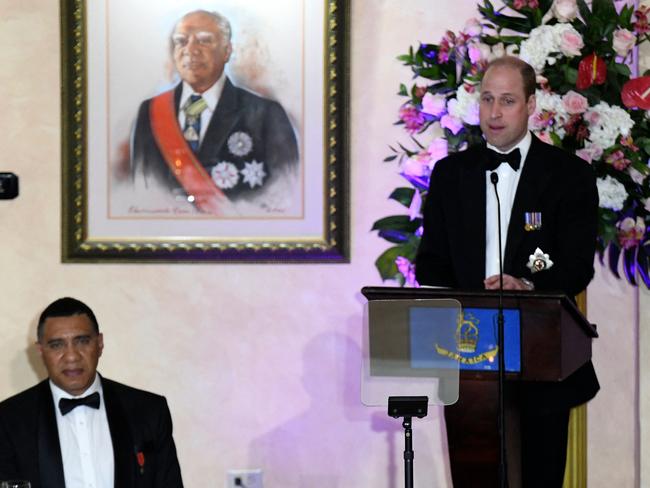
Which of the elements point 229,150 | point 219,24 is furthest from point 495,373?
point 219,24

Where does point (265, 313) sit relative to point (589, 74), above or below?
below

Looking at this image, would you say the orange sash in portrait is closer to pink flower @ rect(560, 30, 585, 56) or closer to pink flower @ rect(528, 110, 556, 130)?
pink flower @ rect(528, 110, 556, 130)

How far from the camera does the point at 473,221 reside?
3.81m

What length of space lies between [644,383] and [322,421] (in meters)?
1.34

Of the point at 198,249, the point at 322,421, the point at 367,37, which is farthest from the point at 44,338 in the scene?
the point at 367,37

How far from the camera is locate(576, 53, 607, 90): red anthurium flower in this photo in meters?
4.44

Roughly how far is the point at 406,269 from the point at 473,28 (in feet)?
3.32

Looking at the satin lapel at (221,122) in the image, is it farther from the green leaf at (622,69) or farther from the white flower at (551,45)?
the green leaf at (622,69)

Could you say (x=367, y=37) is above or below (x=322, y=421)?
above

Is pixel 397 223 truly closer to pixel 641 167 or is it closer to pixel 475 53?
pixel 475 53

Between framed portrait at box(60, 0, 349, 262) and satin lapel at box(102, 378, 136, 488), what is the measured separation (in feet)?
3.98

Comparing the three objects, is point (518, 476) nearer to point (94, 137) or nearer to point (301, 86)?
point (301, 86)

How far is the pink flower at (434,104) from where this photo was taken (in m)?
4.73

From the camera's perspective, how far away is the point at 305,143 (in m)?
4.88
